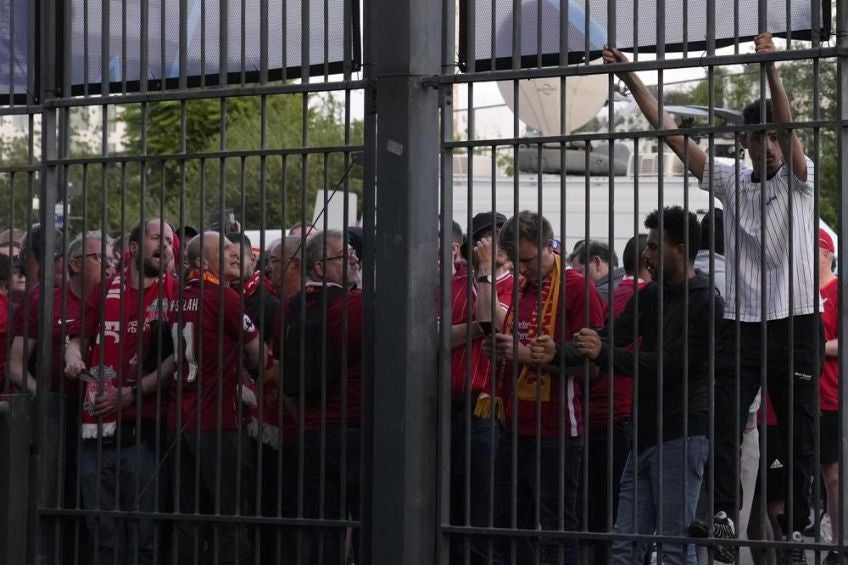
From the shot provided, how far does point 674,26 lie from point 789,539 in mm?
1723

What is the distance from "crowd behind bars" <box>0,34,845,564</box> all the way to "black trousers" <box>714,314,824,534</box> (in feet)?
0.04

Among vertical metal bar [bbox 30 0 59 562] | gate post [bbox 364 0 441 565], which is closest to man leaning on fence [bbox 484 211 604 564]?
gate post [bbox 364 0 441 565]

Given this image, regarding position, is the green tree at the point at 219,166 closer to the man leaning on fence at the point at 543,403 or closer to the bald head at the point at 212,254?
the bald head at the point at 212,254

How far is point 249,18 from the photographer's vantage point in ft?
17.3

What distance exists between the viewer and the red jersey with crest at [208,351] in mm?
5152

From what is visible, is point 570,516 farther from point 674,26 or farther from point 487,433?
point 674,26

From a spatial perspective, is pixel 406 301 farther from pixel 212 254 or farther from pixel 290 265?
pixel 212 254

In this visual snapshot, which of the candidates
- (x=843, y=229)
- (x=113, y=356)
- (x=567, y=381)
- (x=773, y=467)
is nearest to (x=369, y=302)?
(x=567, y=381)

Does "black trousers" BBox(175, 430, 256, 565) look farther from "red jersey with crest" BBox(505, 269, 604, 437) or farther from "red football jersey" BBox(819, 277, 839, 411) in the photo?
"red football jersey" BBox(819, 277, 839, 411)

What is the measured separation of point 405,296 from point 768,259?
1.23 m

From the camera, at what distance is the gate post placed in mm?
4695

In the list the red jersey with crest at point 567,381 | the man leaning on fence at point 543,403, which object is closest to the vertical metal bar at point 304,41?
the man leaning on fence at point 543,403

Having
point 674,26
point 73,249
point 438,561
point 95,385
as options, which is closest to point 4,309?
point 73,249

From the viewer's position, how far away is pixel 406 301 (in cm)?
470
